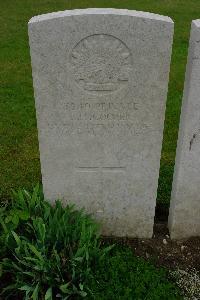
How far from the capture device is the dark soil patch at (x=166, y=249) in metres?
4.02

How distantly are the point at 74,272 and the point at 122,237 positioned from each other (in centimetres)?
98

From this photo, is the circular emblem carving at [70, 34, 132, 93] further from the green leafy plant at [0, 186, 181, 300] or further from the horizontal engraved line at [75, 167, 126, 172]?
the green leafy plant at [0, 186, 181, 300]

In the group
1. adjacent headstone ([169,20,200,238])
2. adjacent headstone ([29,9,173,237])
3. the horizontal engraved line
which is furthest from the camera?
the horizontal engraved line

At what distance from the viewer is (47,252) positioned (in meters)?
3.64

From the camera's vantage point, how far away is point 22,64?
8234 millimetres

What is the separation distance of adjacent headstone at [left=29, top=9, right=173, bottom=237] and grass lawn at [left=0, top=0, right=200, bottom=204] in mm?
884

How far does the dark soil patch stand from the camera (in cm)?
402

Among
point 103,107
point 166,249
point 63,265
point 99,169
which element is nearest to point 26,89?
point 99,169

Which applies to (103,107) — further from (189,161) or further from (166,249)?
(166,249)

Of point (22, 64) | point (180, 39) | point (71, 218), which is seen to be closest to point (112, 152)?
point (71, 218)

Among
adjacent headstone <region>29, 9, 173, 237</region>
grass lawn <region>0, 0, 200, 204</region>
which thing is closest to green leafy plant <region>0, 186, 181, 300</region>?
adjacent headstone <region>29, 9, 173, 237</region>

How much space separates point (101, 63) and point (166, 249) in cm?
192

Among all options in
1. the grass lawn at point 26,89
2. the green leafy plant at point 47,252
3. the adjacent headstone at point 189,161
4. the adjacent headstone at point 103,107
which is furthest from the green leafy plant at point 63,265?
the grass lawn at point 26,89

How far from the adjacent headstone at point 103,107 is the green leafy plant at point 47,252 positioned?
35cm
